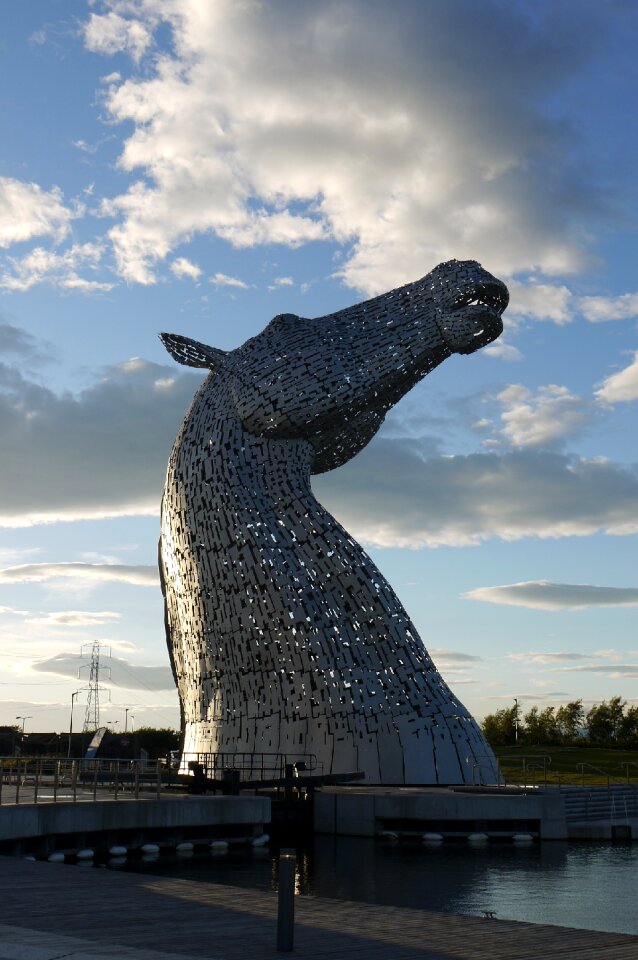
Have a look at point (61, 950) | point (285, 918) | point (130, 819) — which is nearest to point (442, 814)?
point (130, 819)

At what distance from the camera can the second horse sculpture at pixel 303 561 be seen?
874 inches

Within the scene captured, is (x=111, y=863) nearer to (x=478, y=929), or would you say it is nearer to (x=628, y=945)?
(x=478, y=929)

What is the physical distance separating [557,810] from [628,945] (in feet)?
39.4

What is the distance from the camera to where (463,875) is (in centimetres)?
1435

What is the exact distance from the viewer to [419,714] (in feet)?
72.1

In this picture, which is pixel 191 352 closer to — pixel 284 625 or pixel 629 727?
pixel 284 625

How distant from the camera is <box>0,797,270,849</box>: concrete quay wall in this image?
14336mm

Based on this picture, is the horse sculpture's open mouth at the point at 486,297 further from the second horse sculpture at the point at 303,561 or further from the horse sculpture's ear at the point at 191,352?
the horse sculpture's ear at the point at 191,352

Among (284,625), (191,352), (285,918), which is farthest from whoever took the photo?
(191,352)

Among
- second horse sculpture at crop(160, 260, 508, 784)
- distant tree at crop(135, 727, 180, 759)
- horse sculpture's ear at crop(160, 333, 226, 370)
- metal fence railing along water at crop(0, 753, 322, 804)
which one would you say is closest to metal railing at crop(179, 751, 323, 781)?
metal fence railing along water at crop(0, 753, 322, 804)

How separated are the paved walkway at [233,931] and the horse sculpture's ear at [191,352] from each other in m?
17.4

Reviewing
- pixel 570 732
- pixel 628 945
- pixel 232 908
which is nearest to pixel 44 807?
pixel 232 908

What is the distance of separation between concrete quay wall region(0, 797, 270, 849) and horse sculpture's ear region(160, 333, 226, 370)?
11664mm

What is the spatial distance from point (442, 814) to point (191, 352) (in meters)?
12.9
